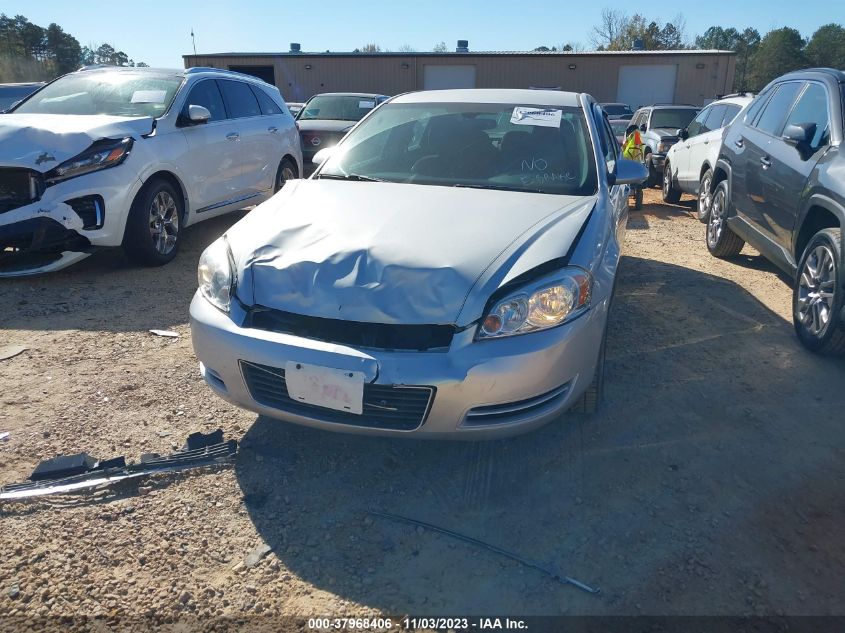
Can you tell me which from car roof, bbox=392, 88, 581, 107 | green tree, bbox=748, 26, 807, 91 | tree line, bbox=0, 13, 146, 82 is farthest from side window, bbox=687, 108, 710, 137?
green tree, bbox=748, 26, 807, 91

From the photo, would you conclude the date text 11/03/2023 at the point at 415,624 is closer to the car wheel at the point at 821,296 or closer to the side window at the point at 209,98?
the car wheel at the point at 821,296

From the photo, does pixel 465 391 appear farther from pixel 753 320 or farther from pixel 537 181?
pixel 753 320

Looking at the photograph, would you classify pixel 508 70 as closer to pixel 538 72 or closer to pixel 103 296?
pixel 538 72

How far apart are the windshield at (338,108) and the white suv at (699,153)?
17.8 feet

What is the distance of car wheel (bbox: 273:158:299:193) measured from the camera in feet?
26.4

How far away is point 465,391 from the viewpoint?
245cm

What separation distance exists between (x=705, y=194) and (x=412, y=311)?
604 cm

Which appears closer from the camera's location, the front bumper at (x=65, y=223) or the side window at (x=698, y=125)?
the front bumper at (x=65, y=223)

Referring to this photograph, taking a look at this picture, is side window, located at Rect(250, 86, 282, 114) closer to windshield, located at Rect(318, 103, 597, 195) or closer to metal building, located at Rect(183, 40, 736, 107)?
windshield, located at Rect(318, 103, 597, 195)

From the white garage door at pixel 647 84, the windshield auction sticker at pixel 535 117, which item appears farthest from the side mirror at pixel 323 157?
the white garage door at pixel 647 84

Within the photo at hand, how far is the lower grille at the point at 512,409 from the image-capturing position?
8.32ft

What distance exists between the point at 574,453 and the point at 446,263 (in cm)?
111

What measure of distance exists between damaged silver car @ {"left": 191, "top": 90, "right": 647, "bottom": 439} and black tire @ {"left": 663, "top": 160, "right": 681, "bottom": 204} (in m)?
7.66

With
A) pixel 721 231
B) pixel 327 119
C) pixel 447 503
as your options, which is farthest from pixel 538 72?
pixel 447 503
